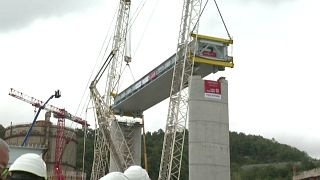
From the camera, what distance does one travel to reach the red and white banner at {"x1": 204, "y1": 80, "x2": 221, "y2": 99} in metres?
42.4

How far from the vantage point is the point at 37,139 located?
3597 inches

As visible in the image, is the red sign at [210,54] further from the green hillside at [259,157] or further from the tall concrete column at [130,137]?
the green hillside at [259,157]

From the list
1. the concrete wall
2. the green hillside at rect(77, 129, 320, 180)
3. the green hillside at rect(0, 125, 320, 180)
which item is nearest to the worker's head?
the concrete wall

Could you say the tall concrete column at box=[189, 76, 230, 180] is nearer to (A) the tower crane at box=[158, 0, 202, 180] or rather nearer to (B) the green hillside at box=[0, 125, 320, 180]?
(A) the tower crane at box=[158, 0, 202, 180]

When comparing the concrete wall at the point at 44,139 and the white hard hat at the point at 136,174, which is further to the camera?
the concrete wall at the point at 44,139

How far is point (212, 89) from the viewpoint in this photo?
1678 inches

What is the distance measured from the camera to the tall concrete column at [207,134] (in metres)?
40.4

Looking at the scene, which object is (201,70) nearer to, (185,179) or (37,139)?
(185,179)

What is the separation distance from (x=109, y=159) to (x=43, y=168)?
63.1 m

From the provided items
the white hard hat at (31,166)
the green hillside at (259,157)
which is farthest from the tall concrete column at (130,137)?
the white hard hat at (31,166)

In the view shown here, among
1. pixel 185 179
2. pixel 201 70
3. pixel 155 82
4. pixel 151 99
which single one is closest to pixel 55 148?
pixel 185 179

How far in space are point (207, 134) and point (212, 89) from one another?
3.96m

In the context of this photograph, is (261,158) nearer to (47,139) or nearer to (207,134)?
(47,139)

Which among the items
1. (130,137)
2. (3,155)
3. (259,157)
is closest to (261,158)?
(259,157)
